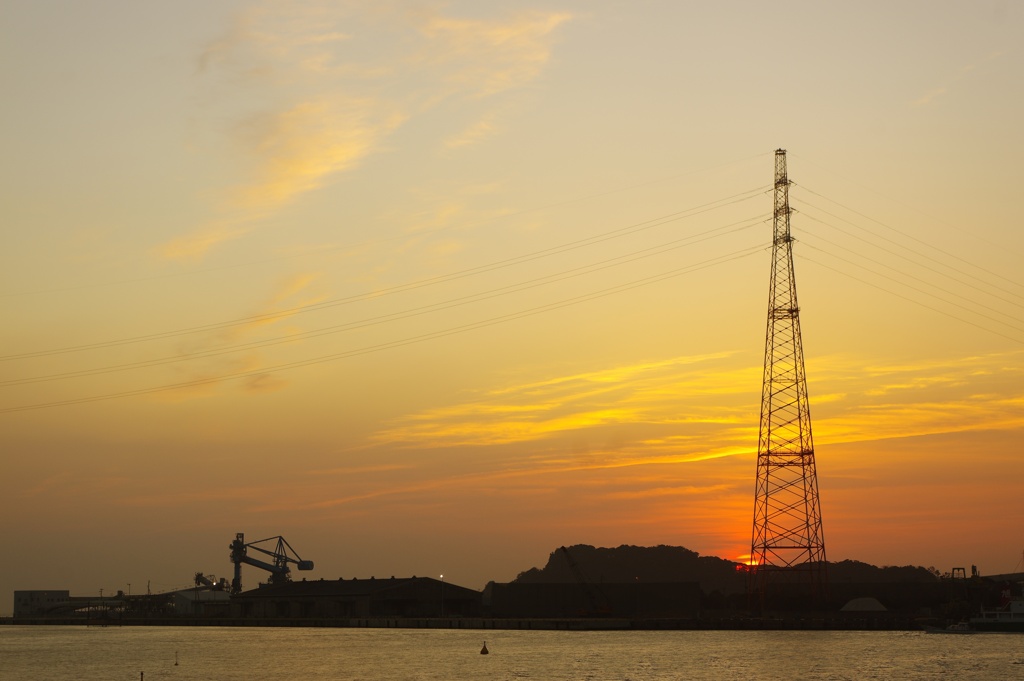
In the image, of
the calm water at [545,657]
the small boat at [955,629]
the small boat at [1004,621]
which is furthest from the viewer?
the small boat at [955,629]

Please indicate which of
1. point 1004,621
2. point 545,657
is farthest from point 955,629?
point 545,657

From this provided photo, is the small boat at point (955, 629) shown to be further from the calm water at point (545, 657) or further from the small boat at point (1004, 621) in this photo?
the calm water at point (545, 657)

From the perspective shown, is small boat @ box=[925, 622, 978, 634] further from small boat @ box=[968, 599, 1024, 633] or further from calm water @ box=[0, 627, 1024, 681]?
calm water @ box=[0, 627, 1024, 681]

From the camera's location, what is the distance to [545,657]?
361 ft

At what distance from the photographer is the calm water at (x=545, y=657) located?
91.9 metres

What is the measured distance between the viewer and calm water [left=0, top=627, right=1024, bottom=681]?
91875 mm

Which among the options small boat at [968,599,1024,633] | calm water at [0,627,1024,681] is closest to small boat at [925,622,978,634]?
small boat at [968,599,1024,633]

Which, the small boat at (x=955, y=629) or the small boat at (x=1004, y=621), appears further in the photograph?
the small boat at (x=955, y=629)

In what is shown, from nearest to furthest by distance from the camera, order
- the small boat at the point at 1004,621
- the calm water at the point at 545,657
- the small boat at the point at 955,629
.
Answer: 1. the calm water at the point at 545,657
2. the small boat at the point at 1004,621
3. the small boat at the point at 955,629

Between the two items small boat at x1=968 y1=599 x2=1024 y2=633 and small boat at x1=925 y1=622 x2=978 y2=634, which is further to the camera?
small boat at x1=925 y1=622 x2=978 y2=634

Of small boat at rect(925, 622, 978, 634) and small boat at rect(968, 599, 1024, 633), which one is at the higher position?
small boat at rect(968, 599, 1024, 633)

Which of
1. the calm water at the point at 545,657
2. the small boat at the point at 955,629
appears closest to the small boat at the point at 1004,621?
the small boat at the point at 955,629

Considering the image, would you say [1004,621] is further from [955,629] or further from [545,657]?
[545,657]

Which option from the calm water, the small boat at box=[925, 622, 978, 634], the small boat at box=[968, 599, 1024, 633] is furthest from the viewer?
the small boat at box=[925, 622, 978, 634]
